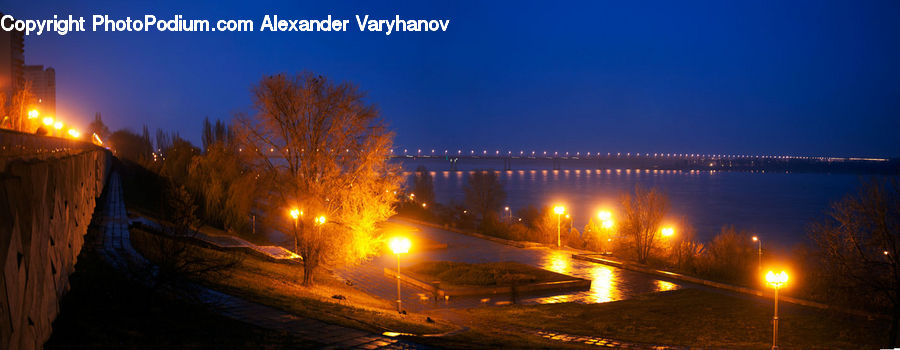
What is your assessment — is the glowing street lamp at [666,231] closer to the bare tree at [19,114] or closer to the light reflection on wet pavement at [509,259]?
the light reflection on wet pavement at [509,259]

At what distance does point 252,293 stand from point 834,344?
11.5 m

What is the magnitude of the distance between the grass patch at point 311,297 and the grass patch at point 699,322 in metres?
2.80

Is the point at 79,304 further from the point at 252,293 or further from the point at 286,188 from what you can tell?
the point at 286,188

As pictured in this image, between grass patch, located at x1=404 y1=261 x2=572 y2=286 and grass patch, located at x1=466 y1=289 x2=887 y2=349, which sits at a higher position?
grass patch, located at x1=404 y1=261 x2=572 y2=286

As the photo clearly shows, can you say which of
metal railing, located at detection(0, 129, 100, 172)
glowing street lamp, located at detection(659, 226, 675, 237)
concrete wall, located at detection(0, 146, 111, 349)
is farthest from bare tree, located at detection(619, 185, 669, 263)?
concrete wall, located at detection(0, 146, 111, 349)

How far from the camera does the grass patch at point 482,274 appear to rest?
57.4 ft

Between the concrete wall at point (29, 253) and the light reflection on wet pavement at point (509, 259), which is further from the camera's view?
the light reflection on wet pavement at point (509, 259)

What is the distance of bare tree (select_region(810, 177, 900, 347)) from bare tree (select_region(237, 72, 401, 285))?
11.4 m

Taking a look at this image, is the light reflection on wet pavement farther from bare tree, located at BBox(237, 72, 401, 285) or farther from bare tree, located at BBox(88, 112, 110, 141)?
bare tree, located at BBox(88, 112, 110, 141)

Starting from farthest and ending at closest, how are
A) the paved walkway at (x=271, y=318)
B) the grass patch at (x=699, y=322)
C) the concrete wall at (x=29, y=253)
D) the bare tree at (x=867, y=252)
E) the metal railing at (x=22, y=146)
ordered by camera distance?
the bare tree at (x=867, y=252) → the grass patch at (x=699, y=322) → the paved walkway at (x=271, y=318) → the metal railing at (x=22, y=146) → the concrete wall at (x=29, y=253)

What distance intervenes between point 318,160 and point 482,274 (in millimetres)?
6244

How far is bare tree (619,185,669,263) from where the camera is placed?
2533 cm

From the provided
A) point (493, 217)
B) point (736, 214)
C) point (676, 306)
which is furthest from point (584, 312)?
point (736, 214)

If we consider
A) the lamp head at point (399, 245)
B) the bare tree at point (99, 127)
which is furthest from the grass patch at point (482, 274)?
Answer: the bare tree at point (99, 127)
